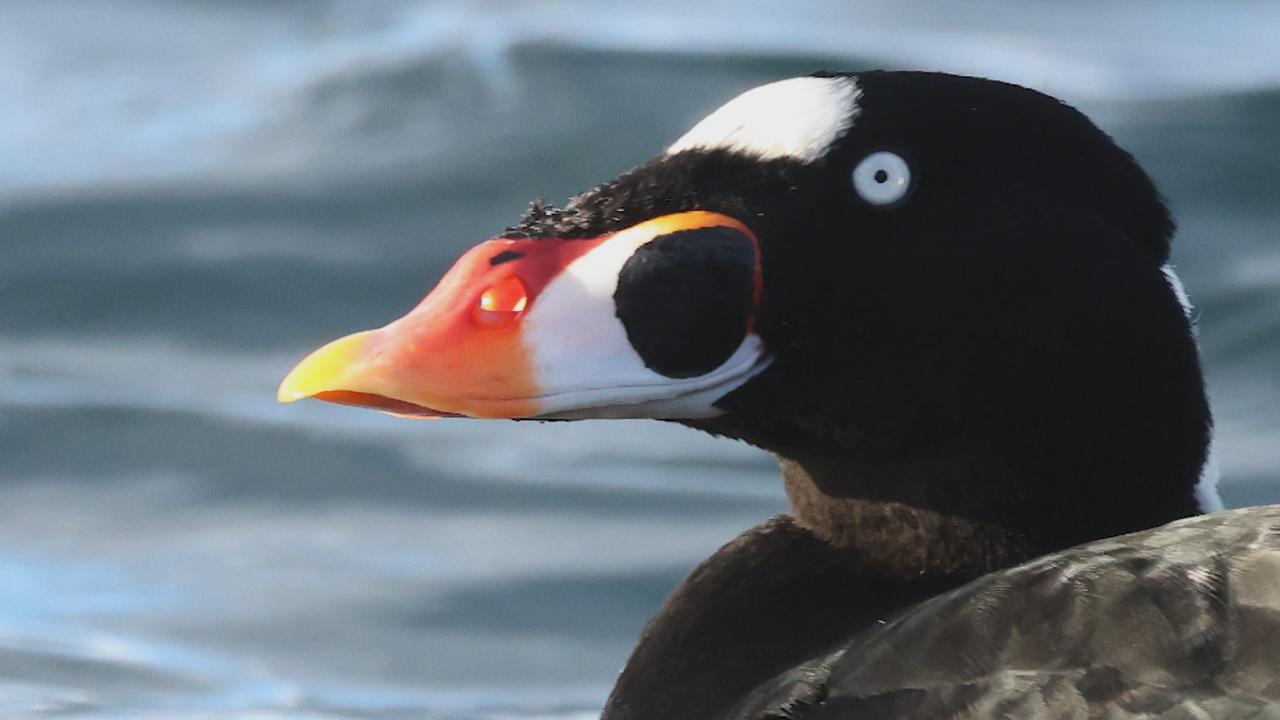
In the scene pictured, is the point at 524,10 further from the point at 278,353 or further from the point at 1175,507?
the point at 1175,507

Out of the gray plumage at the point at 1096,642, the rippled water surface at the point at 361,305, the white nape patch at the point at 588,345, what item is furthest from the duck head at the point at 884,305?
the rippled water surface at the point at 361,305

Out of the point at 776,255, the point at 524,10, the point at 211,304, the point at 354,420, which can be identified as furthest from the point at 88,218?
the point at 776,255

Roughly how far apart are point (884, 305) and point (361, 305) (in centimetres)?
347

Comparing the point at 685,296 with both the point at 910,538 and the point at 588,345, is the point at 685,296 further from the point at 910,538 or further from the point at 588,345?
the point at 910,538

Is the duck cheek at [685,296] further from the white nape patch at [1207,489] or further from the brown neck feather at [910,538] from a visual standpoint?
the white nape patch at [1207,489]

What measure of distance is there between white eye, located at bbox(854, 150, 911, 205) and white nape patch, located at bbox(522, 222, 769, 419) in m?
0.23

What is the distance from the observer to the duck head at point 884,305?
8.29 ft

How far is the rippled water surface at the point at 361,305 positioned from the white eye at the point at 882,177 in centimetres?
173

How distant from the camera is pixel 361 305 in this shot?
235 inches

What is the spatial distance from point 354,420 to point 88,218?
1287 mm

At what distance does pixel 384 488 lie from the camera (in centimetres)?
512

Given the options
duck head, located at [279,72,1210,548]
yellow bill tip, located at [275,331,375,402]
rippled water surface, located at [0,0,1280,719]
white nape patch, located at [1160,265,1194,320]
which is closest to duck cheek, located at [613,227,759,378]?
duck head, located at [279,72,1210,548]

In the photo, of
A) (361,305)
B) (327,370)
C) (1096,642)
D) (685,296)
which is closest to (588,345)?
(685,296)

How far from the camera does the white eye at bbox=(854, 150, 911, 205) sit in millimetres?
2568
